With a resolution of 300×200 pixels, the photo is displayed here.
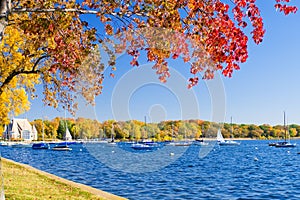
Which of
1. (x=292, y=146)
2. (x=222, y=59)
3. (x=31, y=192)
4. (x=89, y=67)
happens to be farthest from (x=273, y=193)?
(x=292, y=146)

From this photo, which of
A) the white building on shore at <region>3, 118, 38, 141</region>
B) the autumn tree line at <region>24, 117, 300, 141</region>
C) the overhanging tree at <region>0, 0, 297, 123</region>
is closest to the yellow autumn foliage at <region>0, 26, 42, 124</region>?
the overhanging tree at <region>0, 0, 297, 123</region>

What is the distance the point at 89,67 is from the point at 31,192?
595cm

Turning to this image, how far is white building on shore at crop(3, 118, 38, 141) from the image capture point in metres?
151

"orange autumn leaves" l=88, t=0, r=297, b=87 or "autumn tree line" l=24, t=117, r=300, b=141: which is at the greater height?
"orange autumn leaves" l=88, t=0, r=297, b=87

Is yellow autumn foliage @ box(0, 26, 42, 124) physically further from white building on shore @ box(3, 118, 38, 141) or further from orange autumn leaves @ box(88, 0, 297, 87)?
white building on shore @ box(3, 118, 38, 141)

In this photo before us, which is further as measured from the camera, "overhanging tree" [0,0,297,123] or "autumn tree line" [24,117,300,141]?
"autumn tree line" [24,117,300,141]

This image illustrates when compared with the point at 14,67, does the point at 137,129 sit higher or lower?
lower

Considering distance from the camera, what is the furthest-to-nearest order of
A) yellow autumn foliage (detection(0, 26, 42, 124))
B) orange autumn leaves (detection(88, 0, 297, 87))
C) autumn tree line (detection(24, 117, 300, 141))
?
1. autumn tree line (detection(24, 117, 300, 141))
2. yellow autumn foliage (detection(0, 26, 42, 124))
3. orange autumn leaves (detection(88, 0, 297, 87))

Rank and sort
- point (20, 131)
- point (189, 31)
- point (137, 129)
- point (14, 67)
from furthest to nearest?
point (20, 131) < point (137, 129) < point (14, 67) < point (189, 31)

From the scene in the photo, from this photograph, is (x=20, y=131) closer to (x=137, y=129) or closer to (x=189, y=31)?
(x=137, y=129)

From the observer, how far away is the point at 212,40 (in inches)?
221

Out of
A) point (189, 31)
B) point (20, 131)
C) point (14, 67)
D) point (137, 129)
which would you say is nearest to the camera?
point (189, 31)

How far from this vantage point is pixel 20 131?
15475cm

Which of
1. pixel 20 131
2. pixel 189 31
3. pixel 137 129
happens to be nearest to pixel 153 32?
pixel 189 31
